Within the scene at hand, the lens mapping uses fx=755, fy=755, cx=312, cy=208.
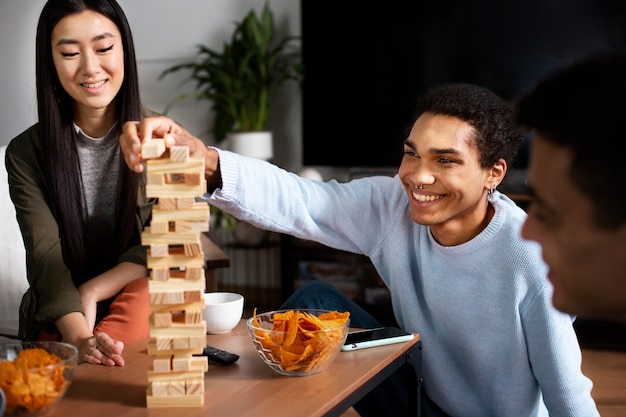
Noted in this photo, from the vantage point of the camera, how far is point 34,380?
117 cm

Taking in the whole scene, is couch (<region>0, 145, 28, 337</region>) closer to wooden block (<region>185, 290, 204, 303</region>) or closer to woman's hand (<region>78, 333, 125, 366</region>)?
woman's hand (<region>78, 333, 125, 366</region>)

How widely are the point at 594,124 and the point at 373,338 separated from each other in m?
0.80

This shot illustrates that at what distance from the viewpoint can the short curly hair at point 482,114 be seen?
1722 mm

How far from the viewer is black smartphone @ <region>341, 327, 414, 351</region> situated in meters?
1.50

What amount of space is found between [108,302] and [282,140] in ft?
7.67

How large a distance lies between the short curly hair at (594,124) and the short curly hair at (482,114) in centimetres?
80

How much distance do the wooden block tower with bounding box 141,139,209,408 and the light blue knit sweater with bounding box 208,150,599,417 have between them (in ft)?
1.35

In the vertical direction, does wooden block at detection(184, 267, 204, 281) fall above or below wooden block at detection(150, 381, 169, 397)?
above

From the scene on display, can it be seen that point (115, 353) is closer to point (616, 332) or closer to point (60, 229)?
point (60, 229)

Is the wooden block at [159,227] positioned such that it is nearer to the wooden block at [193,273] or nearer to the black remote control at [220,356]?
the wooden block at [193,273]

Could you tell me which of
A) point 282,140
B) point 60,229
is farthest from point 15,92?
point 60,229

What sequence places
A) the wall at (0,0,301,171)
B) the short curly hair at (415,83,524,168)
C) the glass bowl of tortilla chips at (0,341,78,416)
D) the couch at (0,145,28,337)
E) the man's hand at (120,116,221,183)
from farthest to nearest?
the wall at (0,0,301,171), the couch at (0,145,28,337), the short curly hair at (415,83,524,168), the man's hand at (120,116,221,183), the glass bowl of tortilla chips at (0,341,78,416)

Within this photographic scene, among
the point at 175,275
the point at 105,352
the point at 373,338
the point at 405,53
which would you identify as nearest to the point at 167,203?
the point at 175,275

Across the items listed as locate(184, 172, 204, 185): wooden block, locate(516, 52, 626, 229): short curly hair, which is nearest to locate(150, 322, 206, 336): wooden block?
locate(184, 172, 204, 185): wooden block
